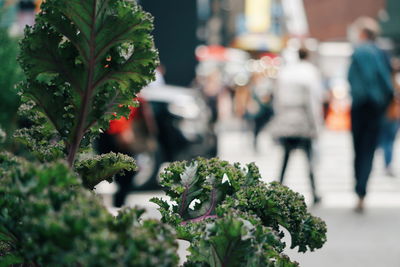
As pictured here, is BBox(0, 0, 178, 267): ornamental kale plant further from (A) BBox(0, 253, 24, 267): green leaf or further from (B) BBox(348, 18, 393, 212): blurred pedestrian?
(B) BBox(348, 18, 393, 212): blurred pedestrian

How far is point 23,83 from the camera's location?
1.80 m

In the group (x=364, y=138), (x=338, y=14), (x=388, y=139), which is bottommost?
(x=364, y=138)

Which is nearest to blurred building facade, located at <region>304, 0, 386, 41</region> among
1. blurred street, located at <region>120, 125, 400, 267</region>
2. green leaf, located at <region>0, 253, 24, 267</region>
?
blurred street, located at <region>120, 125, 400, 267</region>

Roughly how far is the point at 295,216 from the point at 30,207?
2.63ft

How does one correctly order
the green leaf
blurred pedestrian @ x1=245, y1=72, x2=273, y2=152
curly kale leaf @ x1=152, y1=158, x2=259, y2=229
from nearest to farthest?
the green leaf < curly kale leaf @ x1=152, y1=158, x2=259, y2=229 < blurred pedestrian @ x1=245, y1=72, x2=273, y2=152

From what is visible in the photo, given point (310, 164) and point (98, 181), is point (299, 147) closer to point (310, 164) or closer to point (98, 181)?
point (310, 164)

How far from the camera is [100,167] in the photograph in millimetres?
1908

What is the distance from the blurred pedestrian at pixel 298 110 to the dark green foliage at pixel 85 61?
28.2 feet

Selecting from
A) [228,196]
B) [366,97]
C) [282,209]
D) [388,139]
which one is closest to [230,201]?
[228,196]

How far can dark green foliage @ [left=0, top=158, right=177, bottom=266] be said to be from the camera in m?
1.15

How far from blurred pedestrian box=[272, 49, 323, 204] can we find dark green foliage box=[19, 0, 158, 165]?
8.60 metres

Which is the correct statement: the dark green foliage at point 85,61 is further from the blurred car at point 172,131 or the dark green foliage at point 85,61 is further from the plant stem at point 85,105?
the blurred car at point 172,131

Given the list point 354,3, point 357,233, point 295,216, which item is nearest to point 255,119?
point 357,233

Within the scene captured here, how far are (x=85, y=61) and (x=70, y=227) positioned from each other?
0.60 meters
